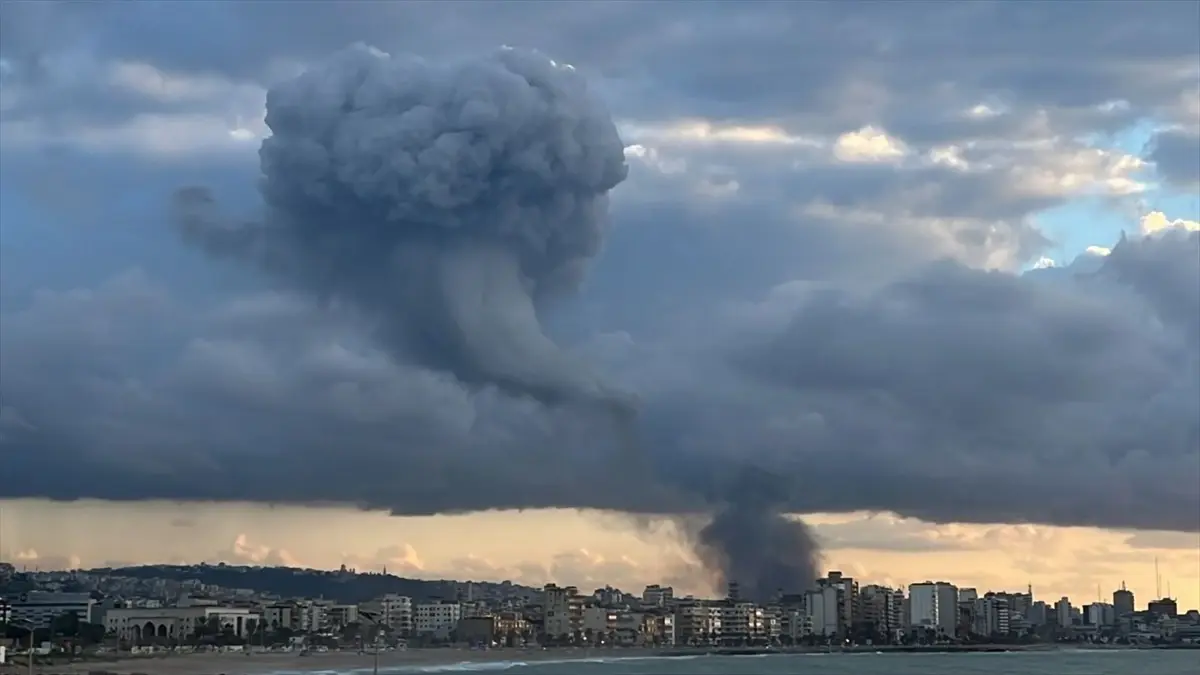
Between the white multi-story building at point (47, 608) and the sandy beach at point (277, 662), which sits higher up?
the white multi-story building at point (47, 608)

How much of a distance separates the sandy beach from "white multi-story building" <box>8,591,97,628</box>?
36.9 metres

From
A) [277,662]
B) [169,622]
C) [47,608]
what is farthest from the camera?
[47,608]

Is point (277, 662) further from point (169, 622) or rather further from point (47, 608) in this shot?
point (47, 608)

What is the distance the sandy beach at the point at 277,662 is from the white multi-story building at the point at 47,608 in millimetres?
36897

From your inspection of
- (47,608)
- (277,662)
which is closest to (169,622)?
(47,608)

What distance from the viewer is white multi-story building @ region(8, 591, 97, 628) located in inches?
6801

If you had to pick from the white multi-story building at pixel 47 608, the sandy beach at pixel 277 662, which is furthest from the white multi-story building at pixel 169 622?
the sandy beach at pixel 277 662

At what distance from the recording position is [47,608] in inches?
7392

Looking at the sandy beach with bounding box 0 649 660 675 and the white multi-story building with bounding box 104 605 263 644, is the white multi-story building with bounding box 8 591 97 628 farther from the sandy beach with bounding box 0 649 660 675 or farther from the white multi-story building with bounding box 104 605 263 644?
the sandy beach with bounding box 0 649 660 675

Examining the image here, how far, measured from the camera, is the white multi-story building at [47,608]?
172750 millimetres

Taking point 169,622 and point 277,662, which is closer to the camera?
point 277,662

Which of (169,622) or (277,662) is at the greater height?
(169,622)

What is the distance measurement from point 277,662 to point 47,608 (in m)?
73.8

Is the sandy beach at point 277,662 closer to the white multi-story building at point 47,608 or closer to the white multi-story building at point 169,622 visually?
the white multi-story building at point 169,622
